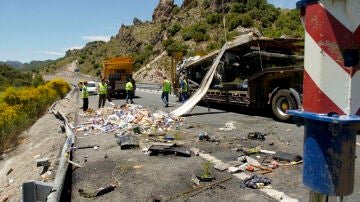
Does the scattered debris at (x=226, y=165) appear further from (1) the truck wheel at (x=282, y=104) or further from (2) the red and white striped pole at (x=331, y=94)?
(1) the truck wheel at (x=282, y=104)

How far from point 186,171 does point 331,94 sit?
426 cm

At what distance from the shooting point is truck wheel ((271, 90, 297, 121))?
10.4 meters

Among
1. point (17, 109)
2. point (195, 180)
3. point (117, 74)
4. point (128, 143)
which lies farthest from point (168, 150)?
point (117, 74)

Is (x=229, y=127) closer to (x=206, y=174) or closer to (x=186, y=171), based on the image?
(x=186, y=171)

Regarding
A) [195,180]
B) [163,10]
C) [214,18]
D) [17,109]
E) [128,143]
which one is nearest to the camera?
[195,180]

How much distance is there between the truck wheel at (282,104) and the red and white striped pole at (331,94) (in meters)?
8.75

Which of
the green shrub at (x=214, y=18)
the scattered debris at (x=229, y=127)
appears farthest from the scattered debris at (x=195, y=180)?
the green shrub at (x=214, y=18)

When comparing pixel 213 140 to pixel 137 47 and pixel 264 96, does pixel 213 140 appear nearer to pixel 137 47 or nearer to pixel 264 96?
pixel 264 96

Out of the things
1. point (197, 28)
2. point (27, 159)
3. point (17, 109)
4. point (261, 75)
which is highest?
point (197, 28)

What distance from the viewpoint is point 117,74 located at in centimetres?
2656

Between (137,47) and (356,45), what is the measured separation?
284 feet

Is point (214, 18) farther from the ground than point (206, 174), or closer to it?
farther from the ground

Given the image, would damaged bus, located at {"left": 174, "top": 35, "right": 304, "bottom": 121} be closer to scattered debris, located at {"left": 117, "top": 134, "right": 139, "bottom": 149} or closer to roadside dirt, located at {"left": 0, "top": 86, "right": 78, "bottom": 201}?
scattered debris, located at {"left": 117, "top": 134, "right": 139, "bottom": 149}

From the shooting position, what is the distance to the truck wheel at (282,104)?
10.4 m
